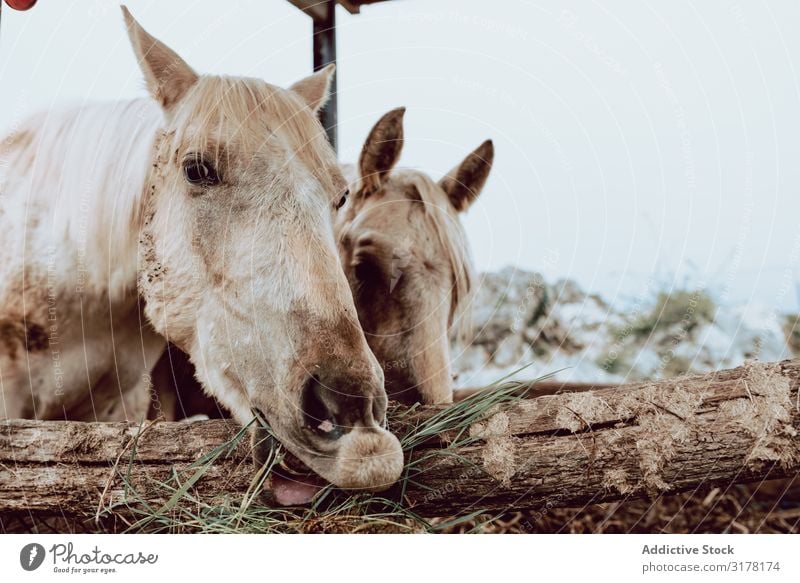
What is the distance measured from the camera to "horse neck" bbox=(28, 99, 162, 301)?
3.15 feet

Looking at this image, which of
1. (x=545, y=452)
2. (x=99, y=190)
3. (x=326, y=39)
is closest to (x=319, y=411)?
(x=545, y=452)

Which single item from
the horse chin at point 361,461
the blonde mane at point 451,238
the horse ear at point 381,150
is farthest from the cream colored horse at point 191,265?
the blonde mane at point 451,238

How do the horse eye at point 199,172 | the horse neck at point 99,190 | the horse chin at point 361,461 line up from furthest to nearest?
1. the horse neck at point 99,190
2. the horse eye at point 199,172
3. the horse chin at point 361,461

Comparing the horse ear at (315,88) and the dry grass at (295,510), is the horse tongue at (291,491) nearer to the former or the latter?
the dry grass at (295,510)

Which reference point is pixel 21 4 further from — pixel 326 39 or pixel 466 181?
pixel 466 181

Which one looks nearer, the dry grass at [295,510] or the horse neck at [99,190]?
the dry grass at [295,510]

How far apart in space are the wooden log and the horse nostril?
0.11 meters

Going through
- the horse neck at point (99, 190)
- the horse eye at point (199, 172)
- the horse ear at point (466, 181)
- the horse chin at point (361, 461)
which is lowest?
the horse chin at point (361, 461)

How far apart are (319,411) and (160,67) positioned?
0.53m

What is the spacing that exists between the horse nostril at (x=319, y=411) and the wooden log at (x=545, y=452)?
0.11 m

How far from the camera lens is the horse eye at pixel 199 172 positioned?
2.75ft

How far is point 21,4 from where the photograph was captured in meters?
1.08

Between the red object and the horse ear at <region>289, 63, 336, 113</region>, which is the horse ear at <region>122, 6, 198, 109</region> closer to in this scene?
the horse ear at <region>289, 63, 336, 113</region>
